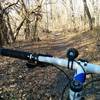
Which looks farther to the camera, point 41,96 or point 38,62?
point 41,96

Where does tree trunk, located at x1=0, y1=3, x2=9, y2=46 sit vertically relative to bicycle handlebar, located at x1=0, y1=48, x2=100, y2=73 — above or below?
below

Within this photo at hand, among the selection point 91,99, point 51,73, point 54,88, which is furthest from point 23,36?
point 91,99

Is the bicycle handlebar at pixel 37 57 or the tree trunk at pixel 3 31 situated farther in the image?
the tree trunk at pixel 3 31

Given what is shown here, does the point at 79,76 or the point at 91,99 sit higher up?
the point at 79,76

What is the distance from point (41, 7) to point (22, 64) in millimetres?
12409

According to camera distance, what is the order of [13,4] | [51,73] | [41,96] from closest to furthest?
[41,96] < [51,73] < [13,4]

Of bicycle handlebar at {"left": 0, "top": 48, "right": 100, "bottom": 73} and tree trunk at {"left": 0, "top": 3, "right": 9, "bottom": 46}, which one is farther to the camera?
tree trunk at {"left": 0, "top": 3, "right": 9, "bottom": 46}

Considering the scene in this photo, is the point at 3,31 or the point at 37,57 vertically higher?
the point at 37,57

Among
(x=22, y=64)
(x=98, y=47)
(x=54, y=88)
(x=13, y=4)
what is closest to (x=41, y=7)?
(x=13, y=4)

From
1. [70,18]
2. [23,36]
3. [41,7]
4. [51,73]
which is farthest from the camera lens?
[70,18]

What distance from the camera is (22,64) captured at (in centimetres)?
1292

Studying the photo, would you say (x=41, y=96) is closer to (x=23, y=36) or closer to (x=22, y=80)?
(x=22, y=80)

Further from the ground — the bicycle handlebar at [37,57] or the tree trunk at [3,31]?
the bicycle handlebar at [37,57]

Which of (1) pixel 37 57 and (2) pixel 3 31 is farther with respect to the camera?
(2) pixel 3 31
